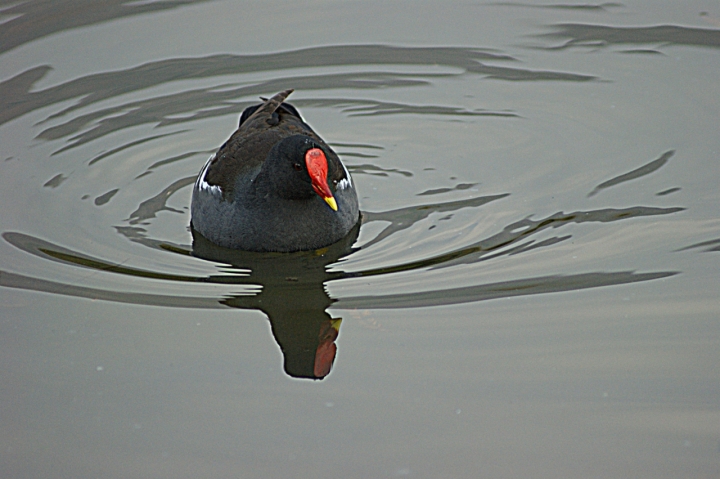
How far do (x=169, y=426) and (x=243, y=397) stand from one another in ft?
1.18

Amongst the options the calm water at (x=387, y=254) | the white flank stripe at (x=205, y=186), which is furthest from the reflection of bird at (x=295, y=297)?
the white flank stripe at (x=205, y=186)

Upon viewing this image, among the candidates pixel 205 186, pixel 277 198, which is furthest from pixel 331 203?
pixel 205 186

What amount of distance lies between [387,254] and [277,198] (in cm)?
76

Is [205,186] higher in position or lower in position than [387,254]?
higher

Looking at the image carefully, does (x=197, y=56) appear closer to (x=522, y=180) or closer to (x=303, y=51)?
(x=303, y=51)

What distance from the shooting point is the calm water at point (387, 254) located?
13.7ft

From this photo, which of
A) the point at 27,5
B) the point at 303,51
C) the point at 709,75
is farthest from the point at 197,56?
the point at 709,75

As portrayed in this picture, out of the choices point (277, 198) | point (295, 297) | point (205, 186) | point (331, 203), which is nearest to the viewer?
point (295, 297)

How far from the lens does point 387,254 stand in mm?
5797

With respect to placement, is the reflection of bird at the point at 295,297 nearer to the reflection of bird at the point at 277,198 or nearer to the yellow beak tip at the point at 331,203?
the reflection of bird at the point at 277,198

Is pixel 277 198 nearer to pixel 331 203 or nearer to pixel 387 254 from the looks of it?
pixel 331 203

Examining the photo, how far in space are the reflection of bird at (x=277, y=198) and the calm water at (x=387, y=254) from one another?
0.12 meters

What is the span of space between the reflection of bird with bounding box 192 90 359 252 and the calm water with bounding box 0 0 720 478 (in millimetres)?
123

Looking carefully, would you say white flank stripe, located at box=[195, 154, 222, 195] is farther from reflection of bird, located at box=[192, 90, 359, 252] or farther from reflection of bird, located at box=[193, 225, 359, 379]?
reflection of bird, located at box=[193, 225, 359, 379]
